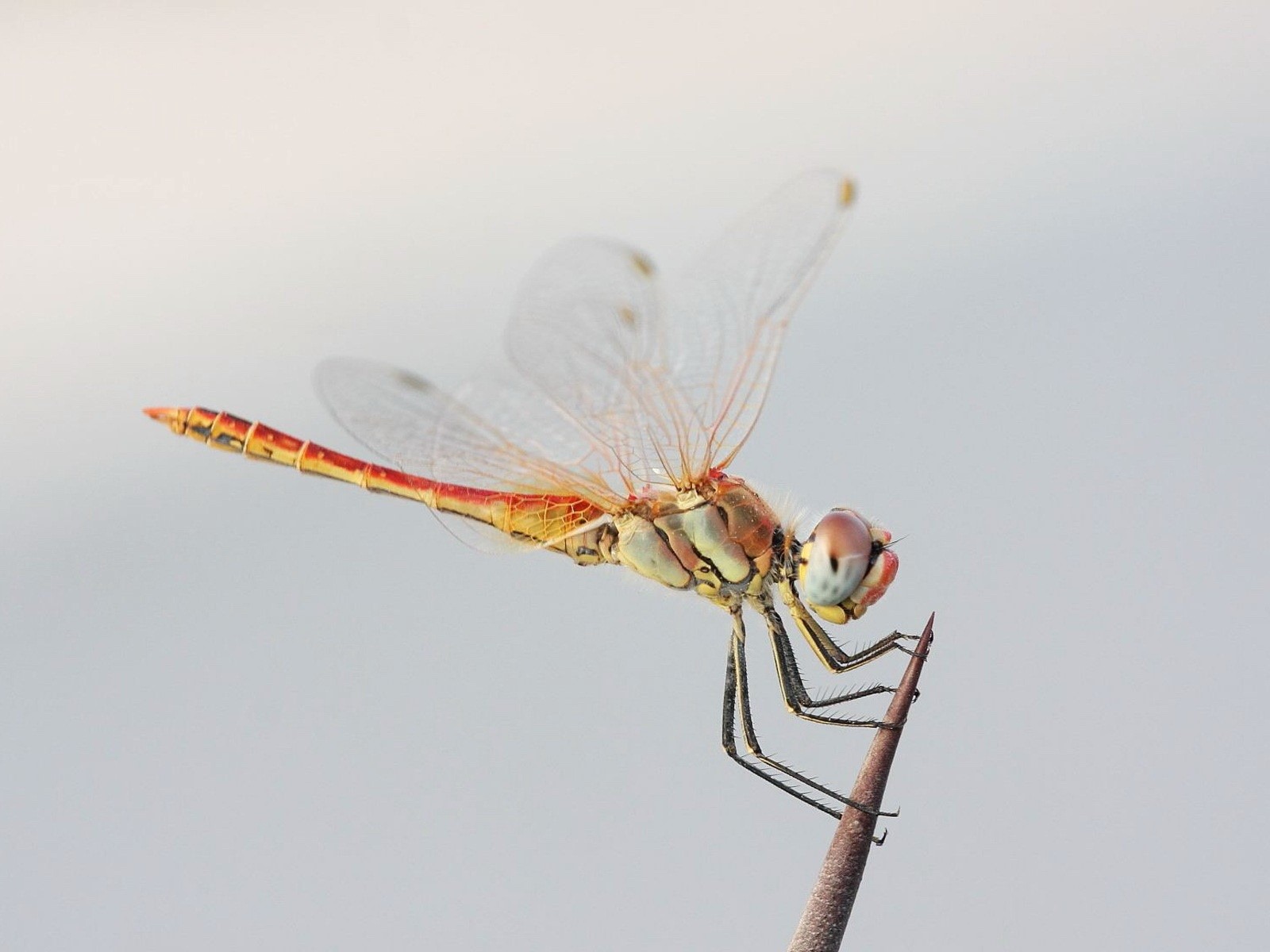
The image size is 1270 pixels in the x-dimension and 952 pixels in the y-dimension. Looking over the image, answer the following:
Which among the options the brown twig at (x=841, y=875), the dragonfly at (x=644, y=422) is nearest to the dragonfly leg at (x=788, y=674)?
the dragonfly at (x=644, y=422)

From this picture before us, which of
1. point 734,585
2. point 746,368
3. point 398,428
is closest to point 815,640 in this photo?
point 734,585

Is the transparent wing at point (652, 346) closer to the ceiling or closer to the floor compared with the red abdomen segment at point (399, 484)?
closer to the ceiling

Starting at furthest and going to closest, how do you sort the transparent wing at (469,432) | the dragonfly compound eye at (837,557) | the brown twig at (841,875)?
the transparent wing at (469,432), the dragonfly compound eye at (837,557), the brown twig at (841,875)

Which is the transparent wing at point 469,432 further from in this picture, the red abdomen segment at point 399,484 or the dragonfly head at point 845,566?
the dragonfly head at point 845,566

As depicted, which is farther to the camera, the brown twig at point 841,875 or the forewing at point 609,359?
the forewing at point 609,359

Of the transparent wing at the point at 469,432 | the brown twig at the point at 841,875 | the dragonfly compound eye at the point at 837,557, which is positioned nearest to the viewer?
the brown twig at the point at 841,875

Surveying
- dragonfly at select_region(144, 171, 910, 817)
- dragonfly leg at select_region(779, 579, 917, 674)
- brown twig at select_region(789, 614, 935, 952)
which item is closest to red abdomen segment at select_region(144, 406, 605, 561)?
dragonfly at select_region(144, 171, 910, 817)

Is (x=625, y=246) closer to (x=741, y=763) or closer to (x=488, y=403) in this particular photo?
(x=488, y=403)
